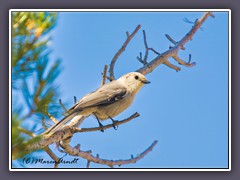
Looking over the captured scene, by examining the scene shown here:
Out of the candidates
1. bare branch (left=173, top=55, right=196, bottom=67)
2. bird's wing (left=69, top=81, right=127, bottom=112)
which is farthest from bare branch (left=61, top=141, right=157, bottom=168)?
bare branch (left=173, top=55, right=196, bottom=67)

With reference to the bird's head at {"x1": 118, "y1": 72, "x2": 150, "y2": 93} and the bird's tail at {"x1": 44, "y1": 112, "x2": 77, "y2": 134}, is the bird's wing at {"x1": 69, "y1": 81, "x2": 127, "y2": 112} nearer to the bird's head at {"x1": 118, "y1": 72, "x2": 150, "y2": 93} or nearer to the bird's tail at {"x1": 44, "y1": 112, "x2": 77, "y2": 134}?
the bird's head at {"x1": 118, "y1": 72, "x2": 150, "y2": 93}

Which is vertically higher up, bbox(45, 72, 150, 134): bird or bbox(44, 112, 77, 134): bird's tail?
bbox(45, 72, 150, 134): bird

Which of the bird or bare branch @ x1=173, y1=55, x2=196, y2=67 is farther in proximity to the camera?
bare branch @ x1=173, y1=55, x2=196, y2=67

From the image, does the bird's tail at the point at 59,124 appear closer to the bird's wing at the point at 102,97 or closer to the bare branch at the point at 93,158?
the bird's wing at the point at 102,97

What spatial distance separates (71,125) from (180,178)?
1054 millimetres

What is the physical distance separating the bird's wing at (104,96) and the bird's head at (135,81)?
0.24 feet

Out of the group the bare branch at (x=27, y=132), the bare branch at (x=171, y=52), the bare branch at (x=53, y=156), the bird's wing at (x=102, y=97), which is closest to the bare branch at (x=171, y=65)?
the bare branch at (x=171, y=52)

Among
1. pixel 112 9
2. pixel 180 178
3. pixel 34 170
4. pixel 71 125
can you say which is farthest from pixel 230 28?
pixel 34 170

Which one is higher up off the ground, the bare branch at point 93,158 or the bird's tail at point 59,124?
the bird's tail at point 59,124

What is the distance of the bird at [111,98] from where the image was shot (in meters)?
4.06

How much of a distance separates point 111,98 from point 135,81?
0.36m

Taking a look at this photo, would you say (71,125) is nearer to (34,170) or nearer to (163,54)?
(34,170)

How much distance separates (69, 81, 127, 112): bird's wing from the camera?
4051 mm
